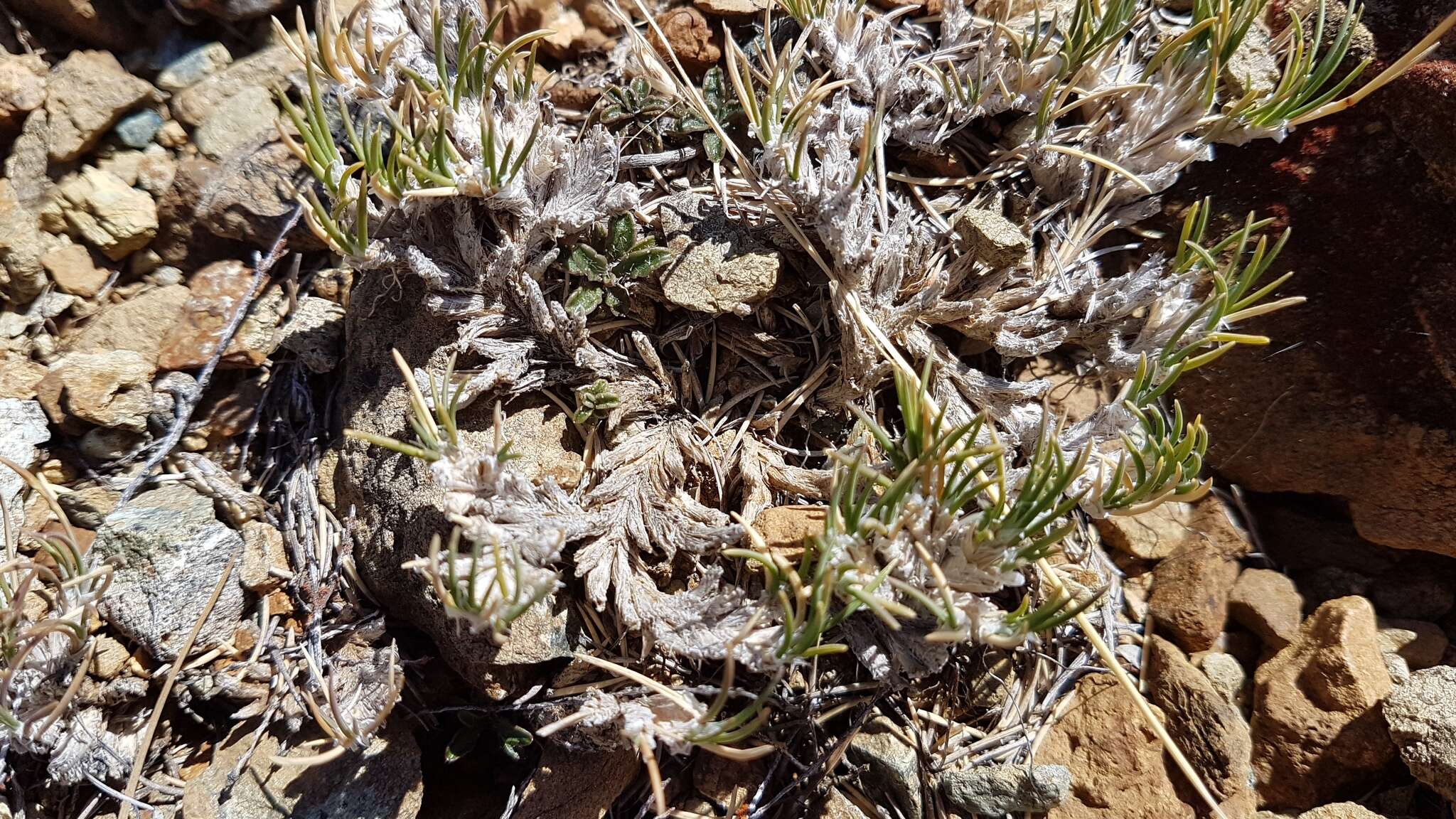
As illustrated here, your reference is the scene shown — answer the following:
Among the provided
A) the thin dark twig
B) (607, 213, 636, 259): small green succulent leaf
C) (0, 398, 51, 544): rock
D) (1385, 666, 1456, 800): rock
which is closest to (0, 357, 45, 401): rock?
(0, 398, 51, 544): rock

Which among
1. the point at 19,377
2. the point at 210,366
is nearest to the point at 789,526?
the point at 210,366

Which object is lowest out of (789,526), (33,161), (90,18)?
(789,526)

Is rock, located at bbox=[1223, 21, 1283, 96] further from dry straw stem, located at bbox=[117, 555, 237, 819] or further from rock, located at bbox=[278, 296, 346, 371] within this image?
dry straw stem, located at bbox=[117, 555, 237, 819]

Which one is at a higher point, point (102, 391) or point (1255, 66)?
point (1255, 66)

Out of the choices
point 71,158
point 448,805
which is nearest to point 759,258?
point 448,805

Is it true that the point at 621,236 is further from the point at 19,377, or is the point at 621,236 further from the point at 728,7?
the point at 19,377

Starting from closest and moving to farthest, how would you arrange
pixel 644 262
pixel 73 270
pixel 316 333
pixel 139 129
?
1. pixel 644 262
2. pixel 316 333
3. pixel 73 270
4. pixel 139 129

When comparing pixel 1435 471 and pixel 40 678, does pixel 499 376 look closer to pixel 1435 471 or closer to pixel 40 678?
pixel 40 678

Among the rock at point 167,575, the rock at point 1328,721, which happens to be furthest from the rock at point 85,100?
the rock at point 1328,721
